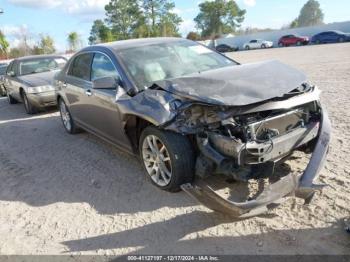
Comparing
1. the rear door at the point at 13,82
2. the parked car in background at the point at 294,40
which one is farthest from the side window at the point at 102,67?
the parked car in background at the point at 294,40

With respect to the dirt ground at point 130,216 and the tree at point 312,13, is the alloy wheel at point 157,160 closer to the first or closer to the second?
the dirt ground at point 130,216

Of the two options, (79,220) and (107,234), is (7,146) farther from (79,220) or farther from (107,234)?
(107,234)

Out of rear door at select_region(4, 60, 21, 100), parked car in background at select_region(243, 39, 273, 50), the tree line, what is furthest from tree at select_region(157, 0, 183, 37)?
rear door at select_region(4, 60, 21, 100)

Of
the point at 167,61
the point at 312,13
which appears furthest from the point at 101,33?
the point at 312,13

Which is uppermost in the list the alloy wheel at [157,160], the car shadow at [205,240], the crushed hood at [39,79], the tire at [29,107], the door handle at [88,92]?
the door handle at [88,92]

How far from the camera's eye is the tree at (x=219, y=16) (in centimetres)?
7994

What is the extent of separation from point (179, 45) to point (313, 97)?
2.20 meters

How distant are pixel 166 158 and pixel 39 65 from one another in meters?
8.48

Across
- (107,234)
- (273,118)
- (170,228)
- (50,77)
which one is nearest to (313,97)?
(273,118)

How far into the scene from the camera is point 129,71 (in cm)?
451

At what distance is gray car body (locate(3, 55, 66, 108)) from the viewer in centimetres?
925

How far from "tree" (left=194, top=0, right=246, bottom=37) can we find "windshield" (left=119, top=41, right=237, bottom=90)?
254 feet

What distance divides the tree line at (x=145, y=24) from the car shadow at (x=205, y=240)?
53.1 meters

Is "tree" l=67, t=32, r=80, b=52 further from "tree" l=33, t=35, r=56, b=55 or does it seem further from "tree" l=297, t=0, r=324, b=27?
"tree" l=297, t=0, r=324, b=27
